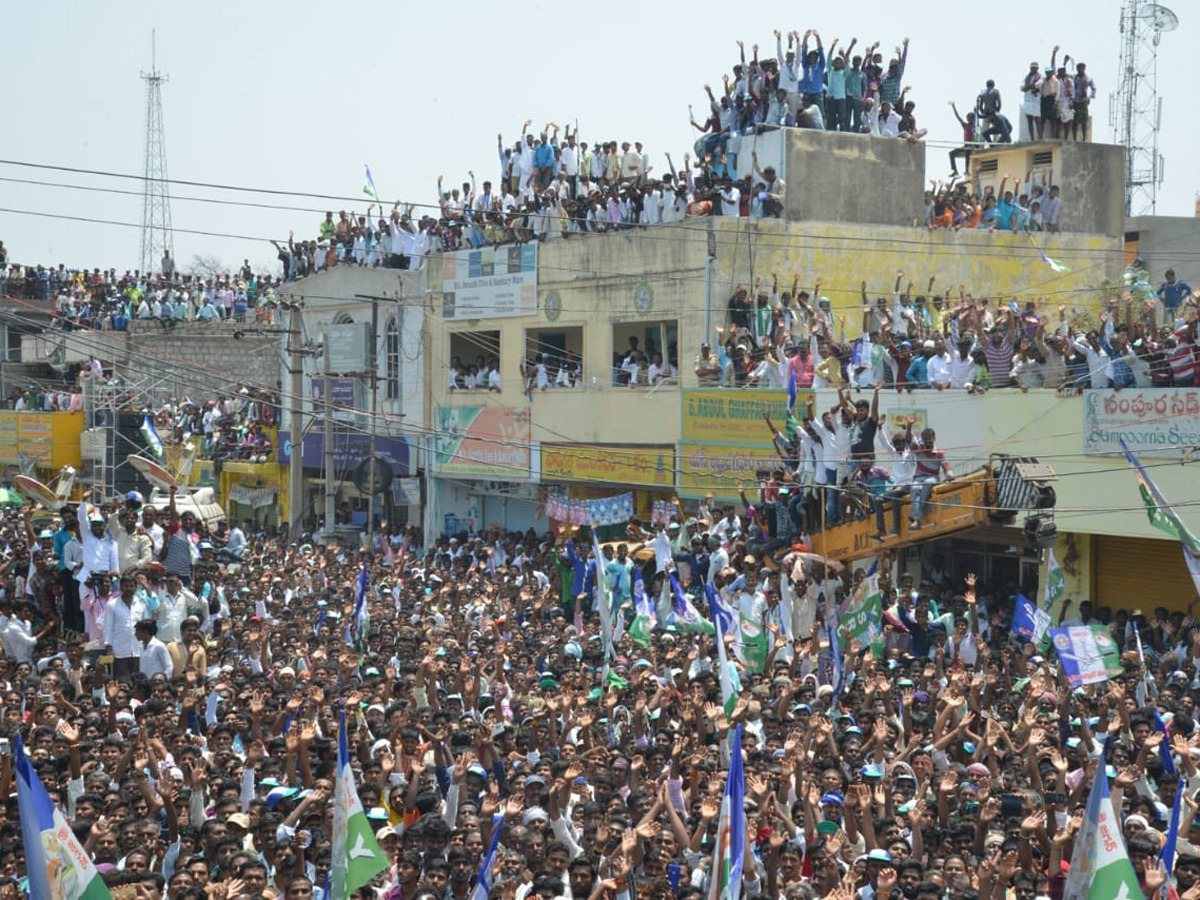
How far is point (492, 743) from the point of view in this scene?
37.0 ft

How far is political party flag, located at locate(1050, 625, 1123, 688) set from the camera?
12.7 metres

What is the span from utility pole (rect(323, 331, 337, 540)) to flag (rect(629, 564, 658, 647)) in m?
9.53

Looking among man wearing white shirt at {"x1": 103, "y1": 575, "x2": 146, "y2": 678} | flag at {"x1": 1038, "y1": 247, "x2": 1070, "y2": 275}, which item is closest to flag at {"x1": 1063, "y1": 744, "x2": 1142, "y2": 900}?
man wearing white shirt at {"x1": 103, "y1": 575, "x2": 146, "y2": 678}

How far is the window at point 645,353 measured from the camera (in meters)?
27.5

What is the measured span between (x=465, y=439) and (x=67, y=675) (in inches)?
746

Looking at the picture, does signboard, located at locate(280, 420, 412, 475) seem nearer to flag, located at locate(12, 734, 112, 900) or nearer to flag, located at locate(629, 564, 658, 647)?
flag, located at locate(629, 564, 658, 647)

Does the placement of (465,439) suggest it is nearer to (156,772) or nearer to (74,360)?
(74,360)

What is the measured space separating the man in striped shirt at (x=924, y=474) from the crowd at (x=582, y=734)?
0.11 meters

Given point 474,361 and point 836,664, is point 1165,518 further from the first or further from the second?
point 474,361

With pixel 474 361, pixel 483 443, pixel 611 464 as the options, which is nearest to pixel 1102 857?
pixel 611 464

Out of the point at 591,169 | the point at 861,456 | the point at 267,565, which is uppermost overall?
the point at 591,169

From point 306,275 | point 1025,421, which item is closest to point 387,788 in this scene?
point 1025,421

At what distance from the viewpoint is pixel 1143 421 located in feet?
58.7

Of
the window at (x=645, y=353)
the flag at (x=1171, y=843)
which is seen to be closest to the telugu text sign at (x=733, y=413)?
the window at (x=645, y=353)
